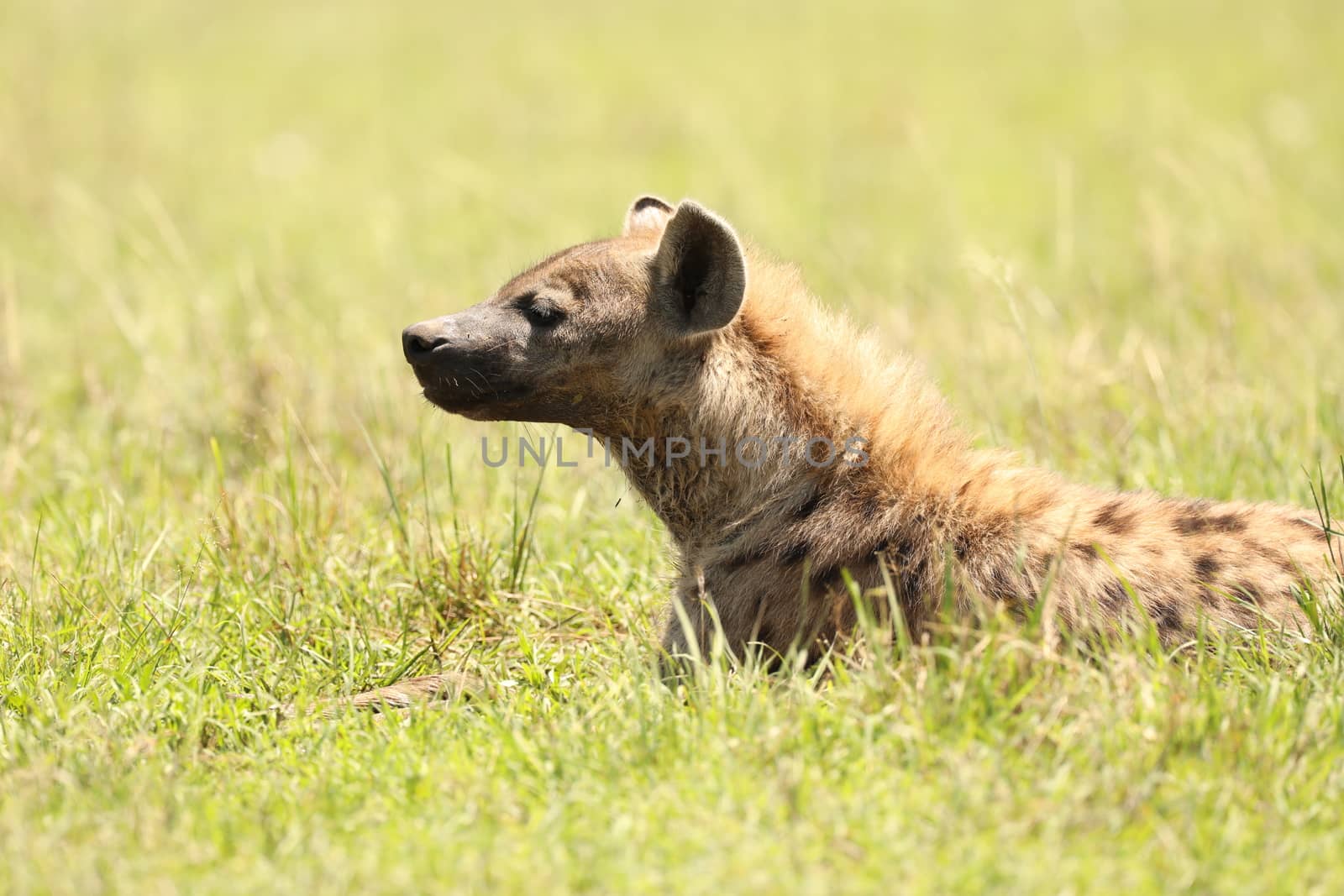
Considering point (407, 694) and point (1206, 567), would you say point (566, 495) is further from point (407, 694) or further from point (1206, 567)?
point (1206, 567)

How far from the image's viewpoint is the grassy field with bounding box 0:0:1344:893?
2732mm

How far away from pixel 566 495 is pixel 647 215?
1.19 meters

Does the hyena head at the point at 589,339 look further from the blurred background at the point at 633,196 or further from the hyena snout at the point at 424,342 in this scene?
the blurred background at the point at 633,196

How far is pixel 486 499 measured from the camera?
4973 millimetres

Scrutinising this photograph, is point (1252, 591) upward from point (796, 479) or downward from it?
downward

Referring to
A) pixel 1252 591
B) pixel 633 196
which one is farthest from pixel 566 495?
pixel 633 196

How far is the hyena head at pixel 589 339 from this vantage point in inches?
148

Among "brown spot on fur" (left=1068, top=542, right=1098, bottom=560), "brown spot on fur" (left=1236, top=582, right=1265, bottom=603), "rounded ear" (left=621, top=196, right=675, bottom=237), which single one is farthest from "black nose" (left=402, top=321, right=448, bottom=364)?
"brown spot on fur" (left=1236, top=582, right=1265, bottom=603)

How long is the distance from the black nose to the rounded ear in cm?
72

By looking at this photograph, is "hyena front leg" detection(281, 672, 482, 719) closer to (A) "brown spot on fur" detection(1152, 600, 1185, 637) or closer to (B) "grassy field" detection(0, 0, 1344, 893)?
(B) "grassy field" detection(0, 0, 1344, 893)

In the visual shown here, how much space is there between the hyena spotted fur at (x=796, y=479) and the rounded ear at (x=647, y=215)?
0.37 meters

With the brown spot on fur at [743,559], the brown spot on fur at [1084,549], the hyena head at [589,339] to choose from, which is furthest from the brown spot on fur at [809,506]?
the brown spot on fur at [1084,549]

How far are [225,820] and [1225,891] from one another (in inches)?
73.1

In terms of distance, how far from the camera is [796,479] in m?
3.67
